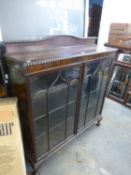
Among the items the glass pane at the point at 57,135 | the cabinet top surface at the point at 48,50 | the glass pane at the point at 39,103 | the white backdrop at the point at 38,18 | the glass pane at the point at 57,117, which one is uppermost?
the white backdrop at the point at 38,18

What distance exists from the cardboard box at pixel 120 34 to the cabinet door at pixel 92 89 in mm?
940

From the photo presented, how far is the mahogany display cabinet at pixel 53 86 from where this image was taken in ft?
3.05

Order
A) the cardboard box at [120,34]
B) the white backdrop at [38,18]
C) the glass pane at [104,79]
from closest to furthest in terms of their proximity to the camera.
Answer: the white backdrop at [38,18] → the glass pane at [104,79] → the cardboard box at [120,34]

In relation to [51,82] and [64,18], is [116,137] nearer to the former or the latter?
[51,82]

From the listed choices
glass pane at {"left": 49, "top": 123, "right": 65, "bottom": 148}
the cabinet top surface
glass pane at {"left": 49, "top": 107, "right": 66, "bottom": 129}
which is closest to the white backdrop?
the cabinet top surface

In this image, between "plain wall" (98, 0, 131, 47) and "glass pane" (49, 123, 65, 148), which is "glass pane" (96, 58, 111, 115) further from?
"plain wall" (98, 0, 131, 47)

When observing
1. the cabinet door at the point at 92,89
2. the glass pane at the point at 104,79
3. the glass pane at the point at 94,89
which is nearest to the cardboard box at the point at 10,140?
the cabinet door at the point at 92,89

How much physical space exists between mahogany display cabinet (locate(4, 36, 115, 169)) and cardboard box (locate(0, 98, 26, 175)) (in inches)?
3.6

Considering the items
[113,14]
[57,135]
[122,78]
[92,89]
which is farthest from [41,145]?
[113,14]

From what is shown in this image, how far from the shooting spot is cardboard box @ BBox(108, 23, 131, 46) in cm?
212

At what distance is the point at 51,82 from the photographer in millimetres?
1030

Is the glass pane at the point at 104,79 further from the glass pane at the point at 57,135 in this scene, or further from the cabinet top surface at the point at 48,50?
the glass pane at the point at 57,135

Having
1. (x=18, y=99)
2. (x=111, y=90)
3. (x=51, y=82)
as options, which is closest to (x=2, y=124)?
(x=18, y=99)

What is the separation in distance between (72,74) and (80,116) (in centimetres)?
57
